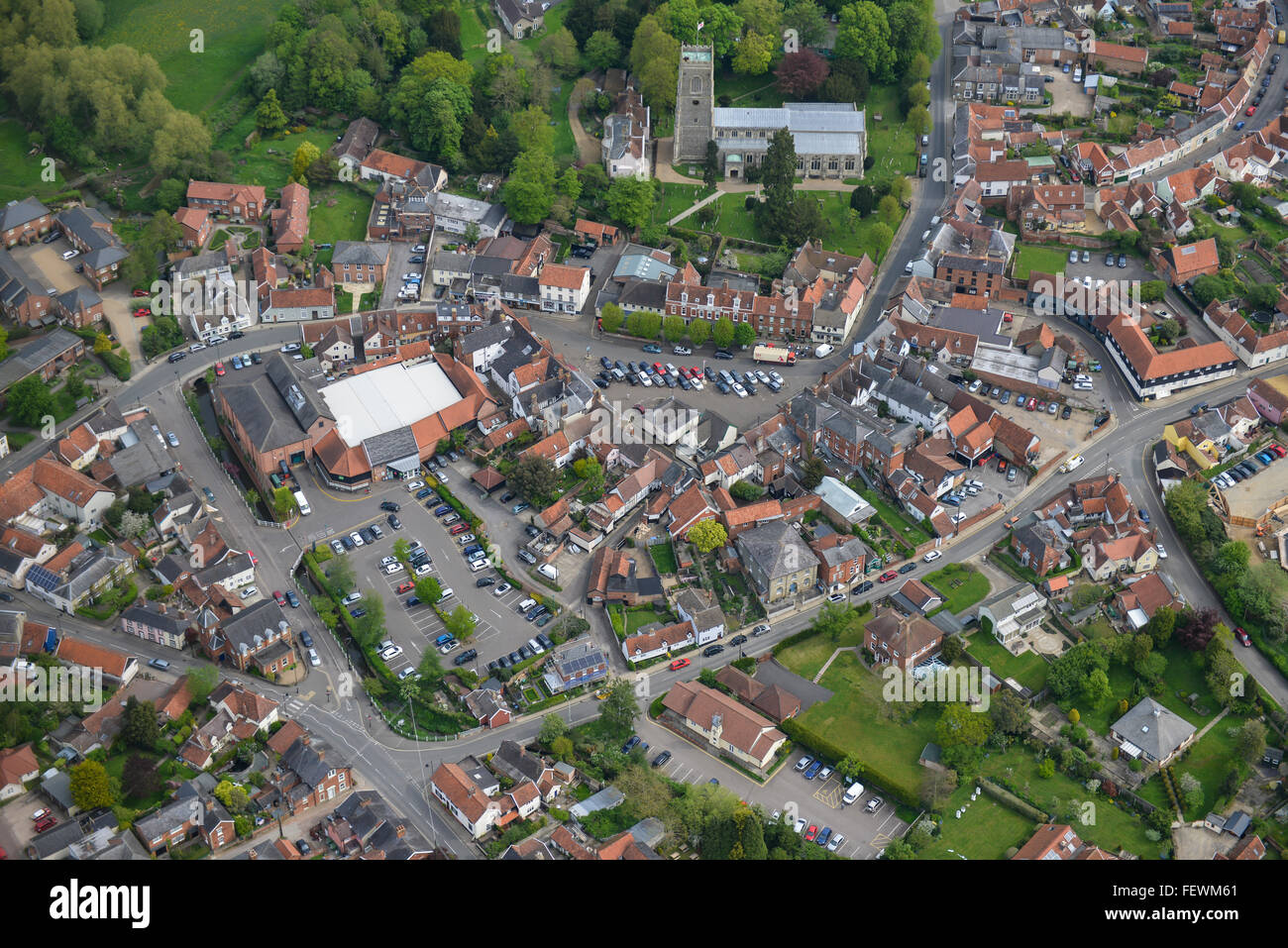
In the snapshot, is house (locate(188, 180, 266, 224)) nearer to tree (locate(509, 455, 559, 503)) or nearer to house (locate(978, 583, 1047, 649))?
tree (locate(509, 455, 559, 503))

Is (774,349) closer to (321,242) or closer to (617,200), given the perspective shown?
(617,200)

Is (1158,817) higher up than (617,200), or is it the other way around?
(617,200)

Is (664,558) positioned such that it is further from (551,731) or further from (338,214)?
(338,214)

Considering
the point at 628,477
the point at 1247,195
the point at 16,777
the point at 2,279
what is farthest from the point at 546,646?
the point at 1247,195

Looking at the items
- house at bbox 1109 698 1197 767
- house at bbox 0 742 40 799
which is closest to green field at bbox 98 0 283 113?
house at bbox 0 742 40 799

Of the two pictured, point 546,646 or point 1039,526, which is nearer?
point 546,646

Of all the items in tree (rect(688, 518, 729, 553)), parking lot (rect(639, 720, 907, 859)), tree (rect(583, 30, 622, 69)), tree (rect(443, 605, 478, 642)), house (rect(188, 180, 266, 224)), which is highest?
tree (rect(583, 30, 622, 69))

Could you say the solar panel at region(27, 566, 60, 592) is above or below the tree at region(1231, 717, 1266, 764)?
above
